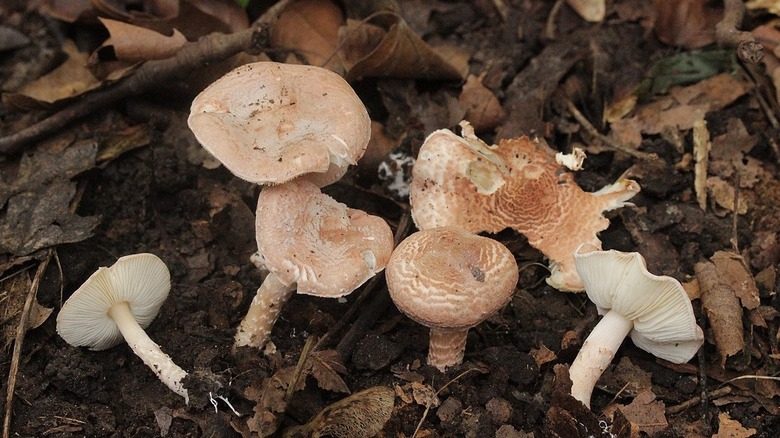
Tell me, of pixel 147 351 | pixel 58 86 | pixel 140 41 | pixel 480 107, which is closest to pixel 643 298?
pixel 480 107

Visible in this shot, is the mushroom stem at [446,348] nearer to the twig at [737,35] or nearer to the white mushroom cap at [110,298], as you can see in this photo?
the white mushroom cap at [110,298]

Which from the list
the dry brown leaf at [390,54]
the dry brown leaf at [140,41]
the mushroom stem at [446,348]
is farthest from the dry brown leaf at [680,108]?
the dry brown leaf at [140,41]

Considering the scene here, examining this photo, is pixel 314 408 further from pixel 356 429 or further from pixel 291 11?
pixel 291 11

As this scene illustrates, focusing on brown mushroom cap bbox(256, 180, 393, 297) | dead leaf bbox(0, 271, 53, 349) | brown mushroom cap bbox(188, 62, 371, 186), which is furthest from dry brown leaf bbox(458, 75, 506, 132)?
dead leaf bbox(0, 271, 53, 349)

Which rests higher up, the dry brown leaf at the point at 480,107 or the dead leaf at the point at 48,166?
the dry brown leaf at the point at 480,107

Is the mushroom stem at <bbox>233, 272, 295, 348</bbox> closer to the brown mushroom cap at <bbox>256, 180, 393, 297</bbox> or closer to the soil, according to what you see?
the soil

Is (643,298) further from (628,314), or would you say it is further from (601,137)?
(601,137)

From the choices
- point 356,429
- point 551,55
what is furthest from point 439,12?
point 356,429
